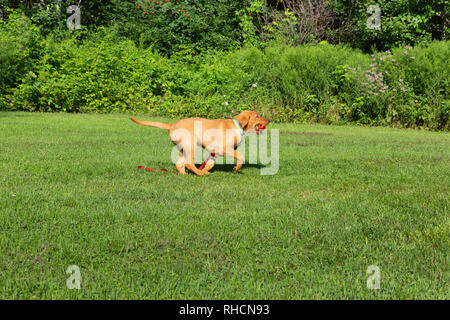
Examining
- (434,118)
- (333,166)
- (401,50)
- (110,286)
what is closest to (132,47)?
(401,50)

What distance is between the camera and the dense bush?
45.3ft

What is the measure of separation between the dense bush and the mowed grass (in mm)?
7464

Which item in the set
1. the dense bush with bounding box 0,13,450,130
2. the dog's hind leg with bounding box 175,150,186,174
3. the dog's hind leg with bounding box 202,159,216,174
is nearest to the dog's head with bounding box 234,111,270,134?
the dog's hind leg with bounding box 202,159,216,174

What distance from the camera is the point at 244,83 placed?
49.7ft

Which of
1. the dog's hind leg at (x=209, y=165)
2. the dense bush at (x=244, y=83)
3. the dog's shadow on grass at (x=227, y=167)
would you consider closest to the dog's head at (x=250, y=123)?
the dog's hind leg at (x=209, y=165)

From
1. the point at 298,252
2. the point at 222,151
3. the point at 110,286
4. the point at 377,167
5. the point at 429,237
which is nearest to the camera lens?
the point at 110,286

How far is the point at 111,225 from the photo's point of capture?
3613mm

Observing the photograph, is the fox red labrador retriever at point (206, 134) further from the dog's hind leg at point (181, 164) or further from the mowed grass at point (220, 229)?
the mowed grass at point (220, 229)

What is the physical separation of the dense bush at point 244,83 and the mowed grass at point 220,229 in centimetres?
746

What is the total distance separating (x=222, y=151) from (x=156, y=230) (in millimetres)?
2226

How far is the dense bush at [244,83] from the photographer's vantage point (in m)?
13.8

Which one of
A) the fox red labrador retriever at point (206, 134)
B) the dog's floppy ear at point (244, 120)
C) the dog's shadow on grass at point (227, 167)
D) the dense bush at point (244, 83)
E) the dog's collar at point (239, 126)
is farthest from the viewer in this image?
the dense bush at point (244, 83)

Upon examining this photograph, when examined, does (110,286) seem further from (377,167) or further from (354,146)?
(354,146)

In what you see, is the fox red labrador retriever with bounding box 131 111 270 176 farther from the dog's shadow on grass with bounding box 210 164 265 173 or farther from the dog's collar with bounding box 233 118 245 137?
the dog's shadow on grass with bounding box 210 164 265 173
